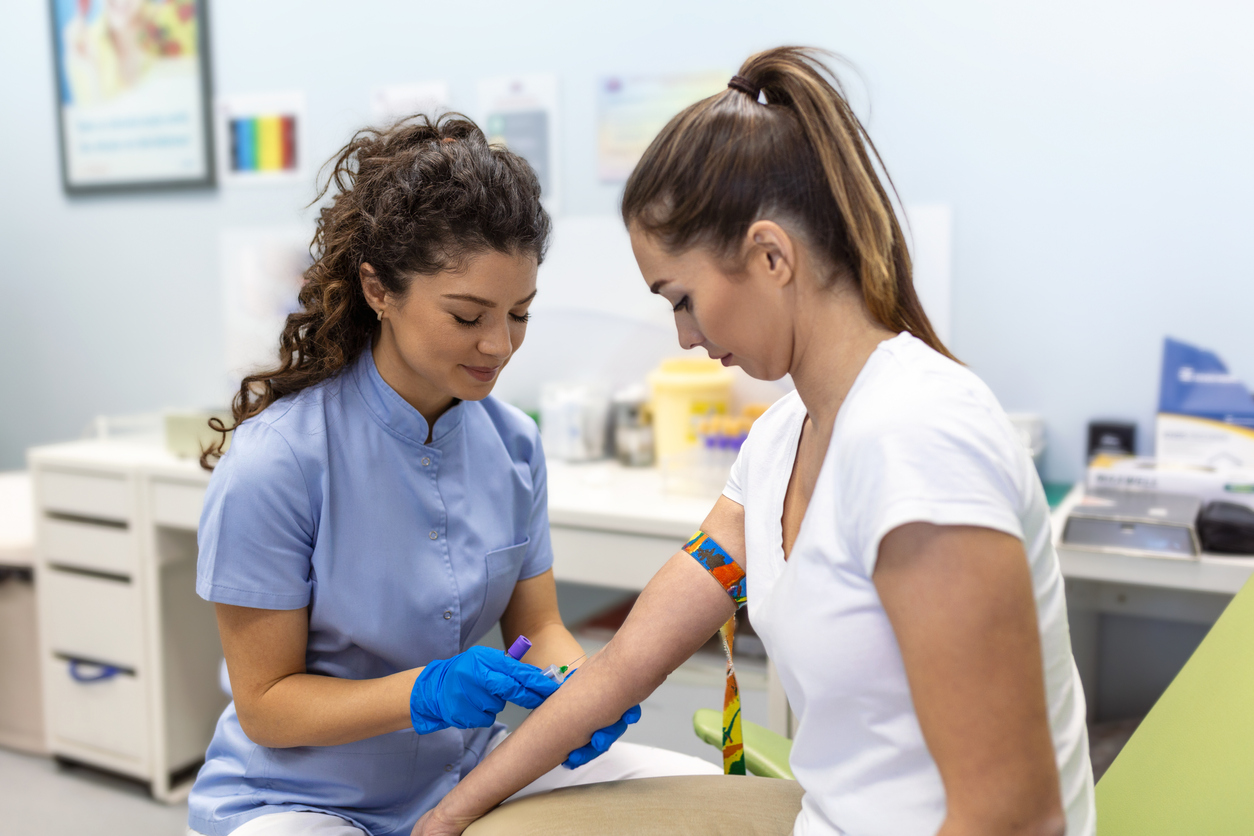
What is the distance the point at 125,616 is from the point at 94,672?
7.1 inches

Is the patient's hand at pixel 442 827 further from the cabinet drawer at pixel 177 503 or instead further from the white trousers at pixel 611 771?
the cabinet drawer at pixel 177 503

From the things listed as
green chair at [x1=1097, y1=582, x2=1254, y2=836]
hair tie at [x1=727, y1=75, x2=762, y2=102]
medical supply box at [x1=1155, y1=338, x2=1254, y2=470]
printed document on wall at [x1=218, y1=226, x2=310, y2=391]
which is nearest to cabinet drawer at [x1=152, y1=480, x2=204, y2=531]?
printed document on wall at [x1=218, y1=226, x2=310, y2=391]

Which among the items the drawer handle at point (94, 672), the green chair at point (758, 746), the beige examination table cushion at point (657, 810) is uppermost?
the beige examination table cushion at point (657, 810)

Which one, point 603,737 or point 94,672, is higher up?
point 603,737

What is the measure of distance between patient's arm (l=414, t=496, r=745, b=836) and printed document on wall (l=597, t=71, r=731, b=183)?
1315 millimetres

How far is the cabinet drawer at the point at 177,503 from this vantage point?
199 cm

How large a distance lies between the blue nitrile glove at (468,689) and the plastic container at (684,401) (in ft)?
3.37

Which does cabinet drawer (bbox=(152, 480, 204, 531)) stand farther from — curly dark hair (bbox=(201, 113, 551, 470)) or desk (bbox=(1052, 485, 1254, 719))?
desk (bbox=(1052, 485, 1254, 719))

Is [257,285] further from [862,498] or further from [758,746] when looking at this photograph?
[862,498]

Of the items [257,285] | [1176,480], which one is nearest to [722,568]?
[1176,480]

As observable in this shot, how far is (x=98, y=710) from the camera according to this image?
7.04 feet

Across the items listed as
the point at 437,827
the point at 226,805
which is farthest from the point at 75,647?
the point at 437,827

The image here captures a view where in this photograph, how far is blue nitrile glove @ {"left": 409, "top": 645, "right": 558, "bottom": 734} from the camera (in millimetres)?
992

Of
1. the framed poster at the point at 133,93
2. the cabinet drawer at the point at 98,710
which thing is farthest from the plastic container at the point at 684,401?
the framed poster at the point at 133,93
